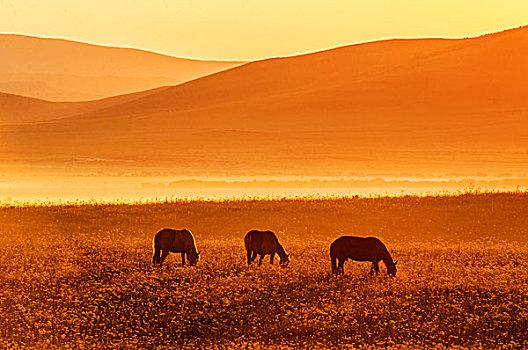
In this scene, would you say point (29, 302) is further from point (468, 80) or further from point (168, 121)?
point (468, 80)

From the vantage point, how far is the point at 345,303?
16.9m

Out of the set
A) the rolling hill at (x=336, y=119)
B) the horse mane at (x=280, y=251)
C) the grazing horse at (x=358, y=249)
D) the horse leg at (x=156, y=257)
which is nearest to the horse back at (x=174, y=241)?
the horse leg at (x=156, y=257)

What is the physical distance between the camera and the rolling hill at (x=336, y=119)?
8525cm

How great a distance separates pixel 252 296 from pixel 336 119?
97963 mm

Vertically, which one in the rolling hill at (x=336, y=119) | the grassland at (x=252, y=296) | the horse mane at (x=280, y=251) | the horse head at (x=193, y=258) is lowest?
the grassland at (x=252, y=296)

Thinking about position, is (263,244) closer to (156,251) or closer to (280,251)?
(280,251)

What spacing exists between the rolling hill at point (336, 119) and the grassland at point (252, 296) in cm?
4438

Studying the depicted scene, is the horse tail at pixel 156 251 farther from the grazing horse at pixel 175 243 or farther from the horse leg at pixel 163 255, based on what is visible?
the horse leg at pixel 163 255

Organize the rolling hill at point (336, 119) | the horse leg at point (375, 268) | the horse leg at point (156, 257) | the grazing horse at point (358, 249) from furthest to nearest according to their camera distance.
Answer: the rolling hill at point (336, 119) < the horse leg at point (156, 257) < the horse leg at point (375, 268) < the grazing horse at point (358, 249)

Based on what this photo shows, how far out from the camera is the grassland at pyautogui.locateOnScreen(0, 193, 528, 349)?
15.2 metres

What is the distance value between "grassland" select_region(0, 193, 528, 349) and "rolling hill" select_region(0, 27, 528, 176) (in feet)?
146

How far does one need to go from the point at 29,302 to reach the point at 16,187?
34243 mm

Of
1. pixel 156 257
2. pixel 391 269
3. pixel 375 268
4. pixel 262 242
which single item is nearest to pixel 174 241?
pixel 156 257

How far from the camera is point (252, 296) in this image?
1744 centimetres
